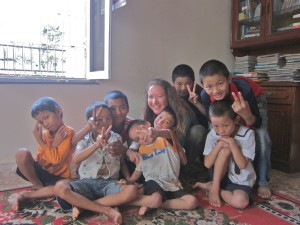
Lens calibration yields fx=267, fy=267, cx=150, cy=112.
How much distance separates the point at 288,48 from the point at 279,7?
0.36 metres

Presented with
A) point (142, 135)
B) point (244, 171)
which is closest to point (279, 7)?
point (244, 171)

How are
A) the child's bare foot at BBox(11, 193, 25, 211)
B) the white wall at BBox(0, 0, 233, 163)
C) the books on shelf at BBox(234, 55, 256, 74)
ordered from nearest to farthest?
the child's bare foot at BBox(11, 193, 25, 211)
the white wall at BBox(0, 0, 233, 163)
the books on shelf at BBox(234, 55, 256, 74)

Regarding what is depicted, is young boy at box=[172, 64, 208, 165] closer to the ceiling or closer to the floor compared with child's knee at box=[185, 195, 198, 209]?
closer to the ceiling

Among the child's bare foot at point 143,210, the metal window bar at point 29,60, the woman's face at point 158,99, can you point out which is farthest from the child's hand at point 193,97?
the metal window bar at point 29,60

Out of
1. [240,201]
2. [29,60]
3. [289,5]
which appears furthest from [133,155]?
[289,5]

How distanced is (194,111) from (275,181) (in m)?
0.68

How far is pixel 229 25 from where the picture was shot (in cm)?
261

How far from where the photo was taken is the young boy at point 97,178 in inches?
46.2

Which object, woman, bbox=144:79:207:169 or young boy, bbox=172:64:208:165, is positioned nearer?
woman, bbox=144:79:207:169

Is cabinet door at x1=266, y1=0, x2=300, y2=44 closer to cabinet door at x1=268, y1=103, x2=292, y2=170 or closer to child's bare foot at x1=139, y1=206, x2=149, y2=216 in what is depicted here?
cabinet door at x1=268, y1=103, x2=292, y2=170

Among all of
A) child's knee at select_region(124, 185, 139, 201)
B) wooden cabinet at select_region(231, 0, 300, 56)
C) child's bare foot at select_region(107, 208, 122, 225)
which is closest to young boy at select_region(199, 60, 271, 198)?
child's knee at select_region(124, 185, 139, 201)

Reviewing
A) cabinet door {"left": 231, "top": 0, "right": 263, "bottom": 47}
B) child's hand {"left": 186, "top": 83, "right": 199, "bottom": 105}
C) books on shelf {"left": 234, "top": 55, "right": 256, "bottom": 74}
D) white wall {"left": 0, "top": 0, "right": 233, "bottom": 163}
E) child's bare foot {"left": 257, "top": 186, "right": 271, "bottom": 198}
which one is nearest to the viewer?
child's bare foot {"left": 257, "top": 186, "right": 271, "bottom": 198}

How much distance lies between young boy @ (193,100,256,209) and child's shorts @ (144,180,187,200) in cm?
17

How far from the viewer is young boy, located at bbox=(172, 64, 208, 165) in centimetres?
169
